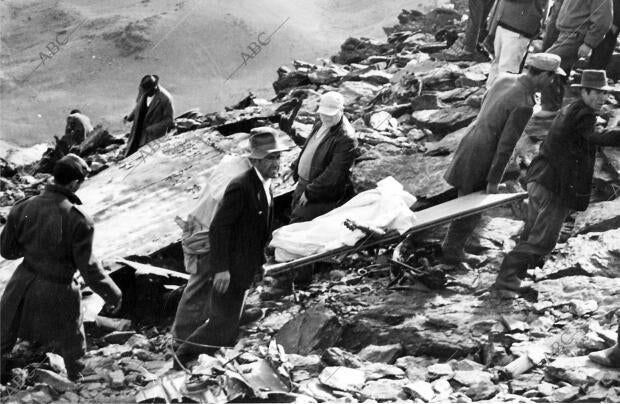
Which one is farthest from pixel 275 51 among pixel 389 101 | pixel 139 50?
pixel 389 101

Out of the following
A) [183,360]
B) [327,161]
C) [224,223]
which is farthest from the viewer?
[327,161]

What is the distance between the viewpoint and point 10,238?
21.4 ft

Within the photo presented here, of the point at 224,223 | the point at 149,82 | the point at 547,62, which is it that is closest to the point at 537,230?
the point at 547,62

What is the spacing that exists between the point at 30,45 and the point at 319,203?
775 inches

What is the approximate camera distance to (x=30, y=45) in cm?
2627

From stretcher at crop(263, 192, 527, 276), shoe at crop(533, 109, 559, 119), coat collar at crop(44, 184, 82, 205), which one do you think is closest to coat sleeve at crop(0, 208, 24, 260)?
coat collar at crop(44, 184, 82, 205)

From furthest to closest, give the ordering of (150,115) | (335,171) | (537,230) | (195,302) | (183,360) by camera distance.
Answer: (150,115) → (335,171) → (537,230) → (195,302) → (183,360)

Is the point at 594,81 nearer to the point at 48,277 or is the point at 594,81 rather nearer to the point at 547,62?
the point at 547,62

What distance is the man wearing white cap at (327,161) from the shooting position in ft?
27.7

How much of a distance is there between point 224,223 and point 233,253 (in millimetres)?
302

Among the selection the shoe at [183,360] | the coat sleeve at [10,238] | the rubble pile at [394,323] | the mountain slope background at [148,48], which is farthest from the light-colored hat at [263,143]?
the mountain slope background at [148,48]

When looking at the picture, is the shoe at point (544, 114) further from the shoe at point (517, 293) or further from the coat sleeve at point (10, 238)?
the coat sleeve at point (10, 238)

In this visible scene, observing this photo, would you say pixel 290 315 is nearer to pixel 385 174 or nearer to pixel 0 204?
pixel 385 174

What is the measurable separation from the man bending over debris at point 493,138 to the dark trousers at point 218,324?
211 cm
